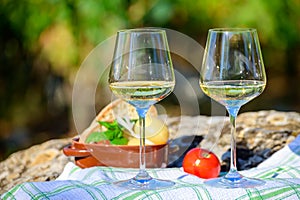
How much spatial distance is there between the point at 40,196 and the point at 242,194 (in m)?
0.39

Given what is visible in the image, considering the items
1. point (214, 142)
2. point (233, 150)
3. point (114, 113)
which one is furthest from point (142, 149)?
point (214, 142)

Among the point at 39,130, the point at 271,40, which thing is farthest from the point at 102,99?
the point at 271,40

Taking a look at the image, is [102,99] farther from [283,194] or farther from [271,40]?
[283,194]

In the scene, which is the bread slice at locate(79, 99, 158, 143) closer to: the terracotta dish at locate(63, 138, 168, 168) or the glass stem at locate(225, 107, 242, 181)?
the terracotta dish at locate(63, 138, 168, 168)

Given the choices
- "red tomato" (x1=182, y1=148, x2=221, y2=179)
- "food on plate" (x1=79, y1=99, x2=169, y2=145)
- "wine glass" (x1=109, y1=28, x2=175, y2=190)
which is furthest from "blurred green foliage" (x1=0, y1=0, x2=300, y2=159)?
"wine glass" (x1=109, y1=28, x2=175, y2=190)

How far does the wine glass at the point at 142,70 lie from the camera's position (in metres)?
1.29

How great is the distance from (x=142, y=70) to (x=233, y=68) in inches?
7.2

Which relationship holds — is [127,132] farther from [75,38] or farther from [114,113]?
[75,38]

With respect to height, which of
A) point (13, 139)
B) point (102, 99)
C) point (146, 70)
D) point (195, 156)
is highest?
point (146, 70)

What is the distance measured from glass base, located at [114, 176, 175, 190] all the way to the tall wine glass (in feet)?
0.39

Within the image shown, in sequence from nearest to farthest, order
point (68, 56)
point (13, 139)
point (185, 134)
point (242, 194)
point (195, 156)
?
point (242, 194) < point (195, 156) < point (185, 134) < point (68, 56) < point (13, 139)

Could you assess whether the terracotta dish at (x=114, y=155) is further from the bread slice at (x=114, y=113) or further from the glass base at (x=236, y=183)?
the glass base at (x=236, y=183)

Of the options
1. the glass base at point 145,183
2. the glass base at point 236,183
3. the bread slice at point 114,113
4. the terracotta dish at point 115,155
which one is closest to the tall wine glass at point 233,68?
the glass base at point 236,183

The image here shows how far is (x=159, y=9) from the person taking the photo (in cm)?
361
